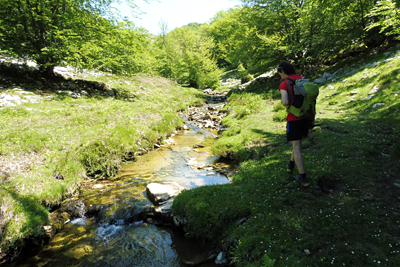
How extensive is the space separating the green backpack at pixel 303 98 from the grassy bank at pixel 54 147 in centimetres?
791

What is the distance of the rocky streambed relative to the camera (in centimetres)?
539

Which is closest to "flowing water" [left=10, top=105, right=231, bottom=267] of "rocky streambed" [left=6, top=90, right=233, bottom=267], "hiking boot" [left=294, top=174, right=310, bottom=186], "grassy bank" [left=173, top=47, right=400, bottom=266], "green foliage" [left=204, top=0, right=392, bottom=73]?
"rocky streambed" [left=6, top=90, right=233, bottom=267]

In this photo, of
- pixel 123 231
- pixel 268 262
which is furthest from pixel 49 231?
pixel 268 262

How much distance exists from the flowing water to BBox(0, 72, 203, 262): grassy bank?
2.29ft

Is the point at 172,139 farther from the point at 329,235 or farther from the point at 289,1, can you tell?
the point at 289,1

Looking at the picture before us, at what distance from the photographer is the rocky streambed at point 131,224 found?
17.7 ft

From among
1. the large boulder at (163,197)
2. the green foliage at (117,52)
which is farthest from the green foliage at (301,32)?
the large boulder at (163,197)

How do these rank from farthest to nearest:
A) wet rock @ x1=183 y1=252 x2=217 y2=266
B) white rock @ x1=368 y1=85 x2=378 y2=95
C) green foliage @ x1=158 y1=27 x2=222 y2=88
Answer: green foliage @ x1=158 y1=27 x2=222 y2=88 → white rock @ x1=368 y1=85 x2=378 y2=95 → wet rock @ x1=183 y1=252 x2=217 y2=266

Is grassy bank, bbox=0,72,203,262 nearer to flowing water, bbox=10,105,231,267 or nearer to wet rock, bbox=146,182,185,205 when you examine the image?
flowing water, bbox=10,105,231,267

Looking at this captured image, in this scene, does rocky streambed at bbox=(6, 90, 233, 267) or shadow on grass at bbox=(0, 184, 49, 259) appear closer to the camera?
shadow on grass at bbox=(0, 184, 49, 259)

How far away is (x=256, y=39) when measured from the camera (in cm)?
2777

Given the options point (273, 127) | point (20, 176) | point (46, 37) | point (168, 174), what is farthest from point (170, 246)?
point (46, 37)

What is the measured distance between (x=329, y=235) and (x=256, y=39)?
28383mm

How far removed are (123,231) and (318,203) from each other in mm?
5786
